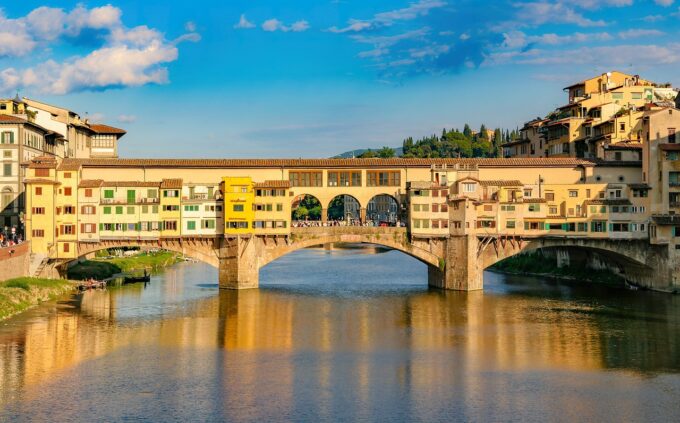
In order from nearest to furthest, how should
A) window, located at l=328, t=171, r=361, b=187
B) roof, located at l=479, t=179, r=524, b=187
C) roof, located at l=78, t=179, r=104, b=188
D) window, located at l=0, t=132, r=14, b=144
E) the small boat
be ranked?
roof, located at l=78, t=179, r=104, b=188 < window, located at l=0, t=132, r=14, b=144 < roof, located at l=479, t=179, r=524, b=187 < window, located at l=328, t=171, r=361, b=187 < the small boat

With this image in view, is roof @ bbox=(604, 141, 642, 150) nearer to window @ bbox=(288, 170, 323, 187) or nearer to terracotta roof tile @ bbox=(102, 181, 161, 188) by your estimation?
window @ bbox=(288, 170, 323, 187)

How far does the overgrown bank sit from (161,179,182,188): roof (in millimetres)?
40558

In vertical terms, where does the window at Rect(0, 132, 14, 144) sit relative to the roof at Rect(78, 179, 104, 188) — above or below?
above

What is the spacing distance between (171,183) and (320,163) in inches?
538

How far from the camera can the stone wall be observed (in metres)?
66.2

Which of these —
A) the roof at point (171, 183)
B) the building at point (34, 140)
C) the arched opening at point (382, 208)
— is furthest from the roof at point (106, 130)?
the arched opening at point (382, 208)

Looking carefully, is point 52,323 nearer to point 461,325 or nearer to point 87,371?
point 87,371

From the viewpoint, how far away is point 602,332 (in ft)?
191

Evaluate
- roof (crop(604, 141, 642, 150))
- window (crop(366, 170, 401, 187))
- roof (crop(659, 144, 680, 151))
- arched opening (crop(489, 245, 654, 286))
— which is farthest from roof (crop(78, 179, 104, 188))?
roof (crop(659, 144, 680, 151))

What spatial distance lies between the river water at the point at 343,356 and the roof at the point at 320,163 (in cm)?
1131

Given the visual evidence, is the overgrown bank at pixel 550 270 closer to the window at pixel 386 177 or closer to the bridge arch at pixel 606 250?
the bridge arch at pixel 606 250

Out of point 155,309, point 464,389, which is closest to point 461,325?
point 464,389

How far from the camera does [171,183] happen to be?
255ft

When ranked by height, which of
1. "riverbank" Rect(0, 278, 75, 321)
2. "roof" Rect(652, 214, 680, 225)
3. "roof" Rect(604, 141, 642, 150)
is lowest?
"riverbank" Rect(0, 278, 75, 321)
